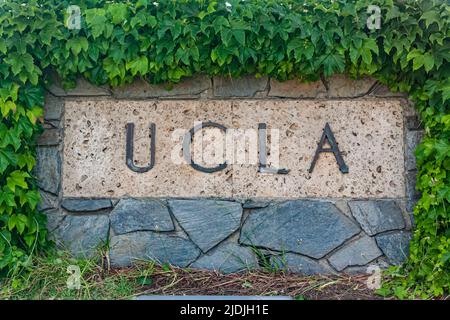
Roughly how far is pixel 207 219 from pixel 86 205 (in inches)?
29.1

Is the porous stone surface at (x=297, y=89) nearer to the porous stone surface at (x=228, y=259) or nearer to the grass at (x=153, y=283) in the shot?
the porous stone surface at (x=228, y=259)

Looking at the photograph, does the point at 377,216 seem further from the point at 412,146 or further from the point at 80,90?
the point at 80,90

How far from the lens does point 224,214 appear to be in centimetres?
Answer: 328

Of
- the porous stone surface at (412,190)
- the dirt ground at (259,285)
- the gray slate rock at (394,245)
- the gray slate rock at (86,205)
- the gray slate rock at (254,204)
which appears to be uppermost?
the porous stone surface at (412,190)

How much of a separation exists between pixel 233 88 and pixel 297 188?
0.72 meters

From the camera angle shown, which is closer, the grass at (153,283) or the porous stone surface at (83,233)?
Answer: the grass at (153,283)

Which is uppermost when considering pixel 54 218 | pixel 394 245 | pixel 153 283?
pixel 54 218

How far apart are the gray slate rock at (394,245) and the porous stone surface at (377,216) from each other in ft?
0.17

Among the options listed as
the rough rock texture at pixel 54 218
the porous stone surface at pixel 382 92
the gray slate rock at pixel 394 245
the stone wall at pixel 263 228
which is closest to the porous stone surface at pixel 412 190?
the stone wall at pixel 263 228

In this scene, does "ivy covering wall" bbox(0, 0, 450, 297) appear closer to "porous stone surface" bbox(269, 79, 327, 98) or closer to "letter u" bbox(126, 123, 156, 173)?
"porous stone surface" bbox(269, 79, 327, 98)

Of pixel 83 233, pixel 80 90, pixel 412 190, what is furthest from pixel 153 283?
pixel 412 190

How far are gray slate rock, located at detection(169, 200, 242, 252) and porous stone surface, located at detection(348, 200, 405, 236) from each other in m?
0.72

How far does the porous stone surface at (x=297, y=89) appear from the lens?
10.9 feet

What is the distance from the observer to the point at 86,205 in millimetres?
3314
